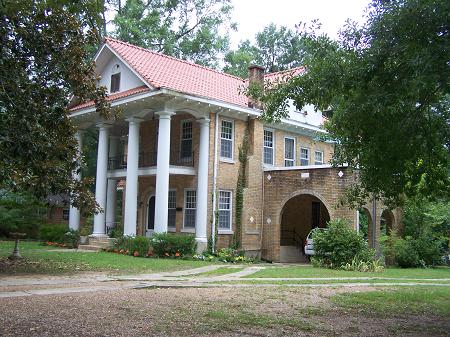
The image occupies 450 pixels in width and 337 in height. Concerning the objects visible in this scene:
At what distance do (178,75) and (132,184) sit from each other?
Result: 5455 mm

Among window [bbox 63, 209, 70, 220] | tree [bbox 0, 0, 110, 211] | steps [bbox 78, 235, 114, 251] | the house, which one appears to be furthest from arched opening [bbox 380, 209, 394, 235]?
window [bbox 63, 209, 70, 220]

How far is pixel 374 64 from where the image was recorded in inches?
318

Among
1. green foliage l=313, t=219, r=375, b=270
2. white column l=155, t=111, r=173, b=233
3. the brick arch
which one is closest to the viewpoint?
green foliage l=313, t=219, r=375, b=270

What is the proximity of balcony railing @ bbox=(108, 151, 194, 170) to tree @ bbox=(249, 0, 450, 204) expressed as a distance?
1424 cm

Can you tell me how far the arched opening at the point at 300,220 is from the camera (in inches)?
1077

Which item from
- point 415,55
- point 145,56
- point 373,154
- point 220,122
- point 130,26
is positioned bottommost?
point 373,154

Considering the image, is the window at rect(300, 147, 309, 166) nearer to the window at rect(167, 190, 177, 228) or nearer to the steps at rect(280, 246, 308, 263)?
the steps at rect(280, 246, 308, 263)

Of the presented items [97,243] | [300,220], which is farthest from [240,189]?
[97,243]

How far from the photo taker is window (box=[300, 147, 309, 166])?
93.3 ft

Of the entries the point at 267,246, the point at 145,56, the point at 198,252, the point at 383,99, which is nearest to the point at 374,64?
the point at 383,99

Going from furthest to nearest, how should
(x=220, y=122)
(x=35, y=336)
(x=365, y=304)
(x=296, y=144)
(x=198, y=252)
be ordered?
(x=296, y=144) → (x=220, y=122) → (x=198, y=252) → (x=365, y=304) → (x=35, y=336)

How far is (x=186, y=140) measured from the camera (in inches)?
984

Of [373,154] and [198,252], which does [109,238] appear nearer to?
[198,252]

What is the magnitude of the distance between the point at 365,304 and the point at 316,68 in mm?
5128
